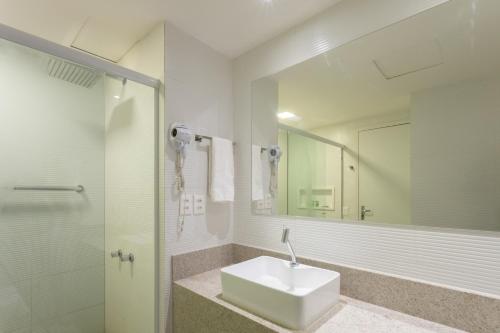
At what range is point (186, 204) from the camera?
152 centimetres

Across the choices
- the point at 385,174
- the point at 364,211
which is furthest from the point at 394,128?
the point at 364,211

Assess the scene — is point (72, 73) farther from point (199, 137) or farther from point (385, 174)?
point (385, 174)

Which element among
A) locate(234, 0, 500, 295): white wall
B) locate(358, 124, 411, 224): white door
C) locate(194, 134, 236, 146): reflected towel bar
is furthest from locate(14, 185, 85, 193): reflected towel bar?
locate(358, 124, 411, 224): white door

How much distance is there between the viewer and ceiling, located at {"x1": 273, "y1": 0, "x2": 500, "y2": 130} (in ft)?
3.27

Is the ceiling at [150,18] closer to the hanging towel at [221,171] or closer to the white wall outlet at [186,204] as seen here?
the hanging towel at [221,171]

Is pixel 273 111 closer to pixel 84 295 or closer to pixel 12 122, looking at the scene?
pixel 12 122

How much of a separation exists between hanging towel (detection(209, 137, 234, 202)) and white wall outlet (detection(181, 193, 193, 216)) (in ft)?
0.45

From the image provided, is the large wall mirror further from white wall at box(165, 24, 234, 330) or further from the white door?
white wall at box(165, 24, 234, 330)

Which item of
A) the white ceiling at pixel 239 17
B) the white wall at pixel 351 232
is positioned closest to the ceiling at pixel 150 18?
the white ceiling at pixel 239 17

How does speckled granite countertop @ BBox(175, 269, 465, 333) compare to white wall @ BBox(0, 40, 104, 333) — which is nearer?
speckled granite countertop @ BBox(175, 269, 465, 333)

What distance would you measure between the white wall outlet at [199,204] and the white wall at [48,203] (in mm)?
752

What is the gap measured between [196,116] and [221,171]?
1.25ft

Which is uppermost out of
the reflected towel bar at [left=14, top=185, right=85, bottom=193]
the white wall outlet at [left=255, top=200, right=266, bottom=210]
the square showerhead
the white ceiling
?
the white ceiling

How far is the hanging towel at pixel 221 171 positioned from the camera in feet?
5.26
